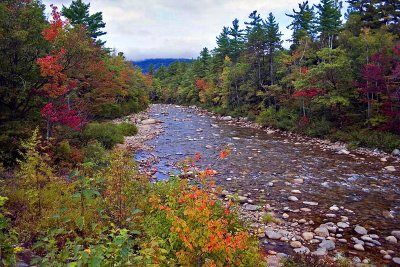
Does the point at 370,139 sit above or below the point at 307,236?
above

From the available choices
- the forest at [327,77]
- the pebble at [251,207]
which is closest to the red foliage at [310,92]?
the forest at [327,77]

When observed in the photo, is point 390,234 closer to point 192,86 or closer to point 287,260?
point 287,260

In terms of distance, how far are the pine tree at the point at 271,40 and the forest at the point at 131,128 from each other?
14 centimetres

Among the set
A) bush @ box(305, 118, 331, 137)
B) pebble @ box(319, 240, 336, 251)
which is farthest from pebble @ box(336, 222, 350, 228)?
bush @ box(305, 118, 331, 137)

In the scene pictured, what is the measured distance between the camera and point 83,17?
33.5m

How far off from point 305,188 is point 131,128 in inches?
648

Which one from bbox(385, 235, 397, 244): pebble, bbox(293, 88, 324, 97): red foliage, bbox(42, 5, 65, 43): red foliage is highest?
bbox(42, 5, 65, 43): red foliage

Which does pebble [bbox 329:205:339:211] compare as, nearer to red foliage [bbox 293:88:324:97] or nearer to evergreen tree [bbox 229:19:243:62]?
red foliage [bbox 293:88:324:97]

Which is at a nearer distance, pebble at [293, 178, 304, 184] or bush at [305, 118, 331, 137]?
pebble at [293, 178, 304, 184]

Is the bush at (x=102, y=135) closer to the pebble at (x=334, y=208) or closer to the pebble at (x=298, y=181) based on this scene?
the pebble at (x=298, y=181)

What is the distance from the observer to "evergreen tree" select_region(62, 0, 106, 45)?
104 feet

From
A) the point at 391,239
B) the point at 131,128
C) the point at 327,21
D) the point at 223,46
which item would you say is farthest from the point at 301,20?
the point at 391,239

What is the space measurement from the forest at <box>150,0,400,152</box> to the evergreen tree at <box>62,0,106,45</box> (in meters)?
17.0

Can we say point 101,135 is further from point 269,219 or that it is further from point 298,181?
point 269,219
